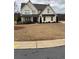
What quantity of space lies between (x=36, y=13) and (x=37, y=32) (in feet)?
0.52

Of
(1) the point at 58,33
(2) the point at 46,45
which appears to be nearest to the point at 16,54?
(2) the point at 46,45

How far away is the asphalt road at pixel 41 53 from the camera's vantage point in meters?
1.77

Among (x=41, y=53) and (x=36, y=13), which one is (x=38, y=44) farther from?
(x=36, y=13)

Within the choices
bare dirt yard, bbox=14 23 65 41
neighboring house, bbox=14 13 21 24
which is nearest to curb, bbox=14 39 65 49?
bare dirt yard, bbox=14 23 65 41

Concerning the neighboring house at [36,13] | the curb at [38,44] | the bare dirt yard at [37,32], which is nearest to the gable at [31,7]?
the neighboring house at [36,13]

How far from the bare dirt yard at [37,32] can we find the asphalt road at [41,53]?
0.09 meters

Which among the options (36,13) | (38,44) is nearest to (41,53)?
(38,44)

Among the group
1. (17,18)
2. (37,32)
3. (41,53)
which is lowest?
(41,53)

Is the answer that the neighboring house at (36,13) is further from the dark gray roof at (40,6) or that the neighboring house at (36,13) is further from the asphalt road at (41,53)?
the asphalt road at (41,53)

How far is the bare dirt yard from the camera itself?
1.78 meters

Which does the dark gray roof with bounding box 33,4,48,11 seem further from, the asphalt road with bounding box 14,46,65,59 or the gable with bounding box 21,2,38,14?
the asphalt road with bounding box 14,46,65,59

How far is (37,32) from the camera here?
1.78 meters

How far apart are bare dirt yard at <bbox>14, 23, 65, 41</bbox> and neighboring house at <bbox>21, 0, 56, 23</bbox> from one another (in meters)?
0.05
